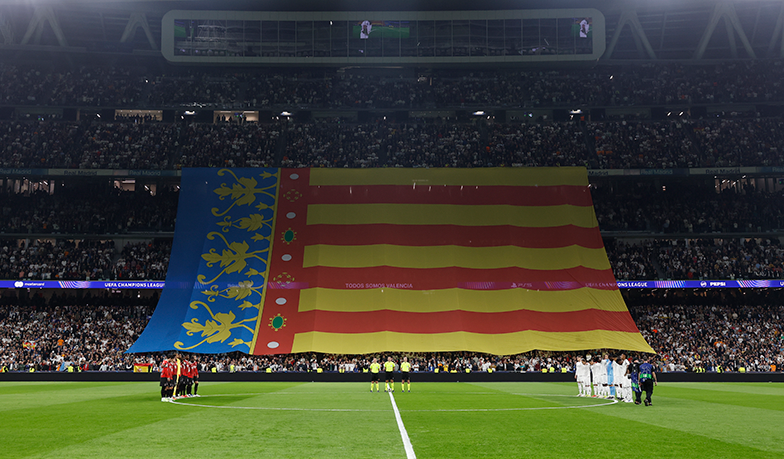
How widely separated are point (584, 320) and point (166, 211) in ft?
129

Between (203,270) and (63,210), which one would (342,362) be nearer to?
(203,270)

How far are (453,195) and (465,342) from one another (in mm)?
13853

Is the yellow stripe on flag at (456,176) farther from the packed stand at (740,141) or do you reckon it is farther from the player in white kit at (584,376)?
the player in white kit at (584,376)

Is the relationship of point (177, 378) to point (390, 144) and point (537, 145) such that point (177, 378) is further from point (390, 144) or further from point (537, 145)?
point (537, 145)

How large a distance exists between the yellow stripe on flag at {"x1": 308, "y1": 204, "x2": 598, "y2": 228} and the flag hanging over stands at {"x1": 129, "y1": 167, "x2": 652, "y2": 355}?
0.10m

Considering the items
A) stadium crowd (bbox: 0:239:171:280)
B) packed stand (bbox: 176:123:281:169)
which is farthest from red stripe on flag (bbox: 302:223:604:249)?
stadium crowd (bbox: 0:239:171:280)

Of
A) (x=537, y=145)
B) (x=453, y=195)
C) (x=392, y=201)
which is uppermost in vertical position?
(x=537, y=145)

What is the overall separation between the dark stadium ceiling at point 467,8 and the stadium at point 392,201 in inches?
13.6

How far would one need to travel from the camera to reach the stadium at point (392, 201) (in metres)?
44.6

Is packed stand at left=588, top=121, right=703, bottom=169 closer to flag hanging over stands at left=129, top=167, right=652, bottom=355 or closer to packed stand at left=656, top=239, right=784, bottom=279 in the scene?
packed stand at left=656, top=239, right=784, bottom=279

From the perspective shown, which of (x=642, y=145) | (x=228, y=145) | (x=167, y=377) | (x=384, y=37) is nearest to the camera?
(x=167, y=377)

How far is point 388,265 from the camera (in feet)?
162

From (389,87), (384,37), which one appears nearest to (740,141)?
(389,87)

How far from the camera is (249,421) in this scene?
1680 cm
